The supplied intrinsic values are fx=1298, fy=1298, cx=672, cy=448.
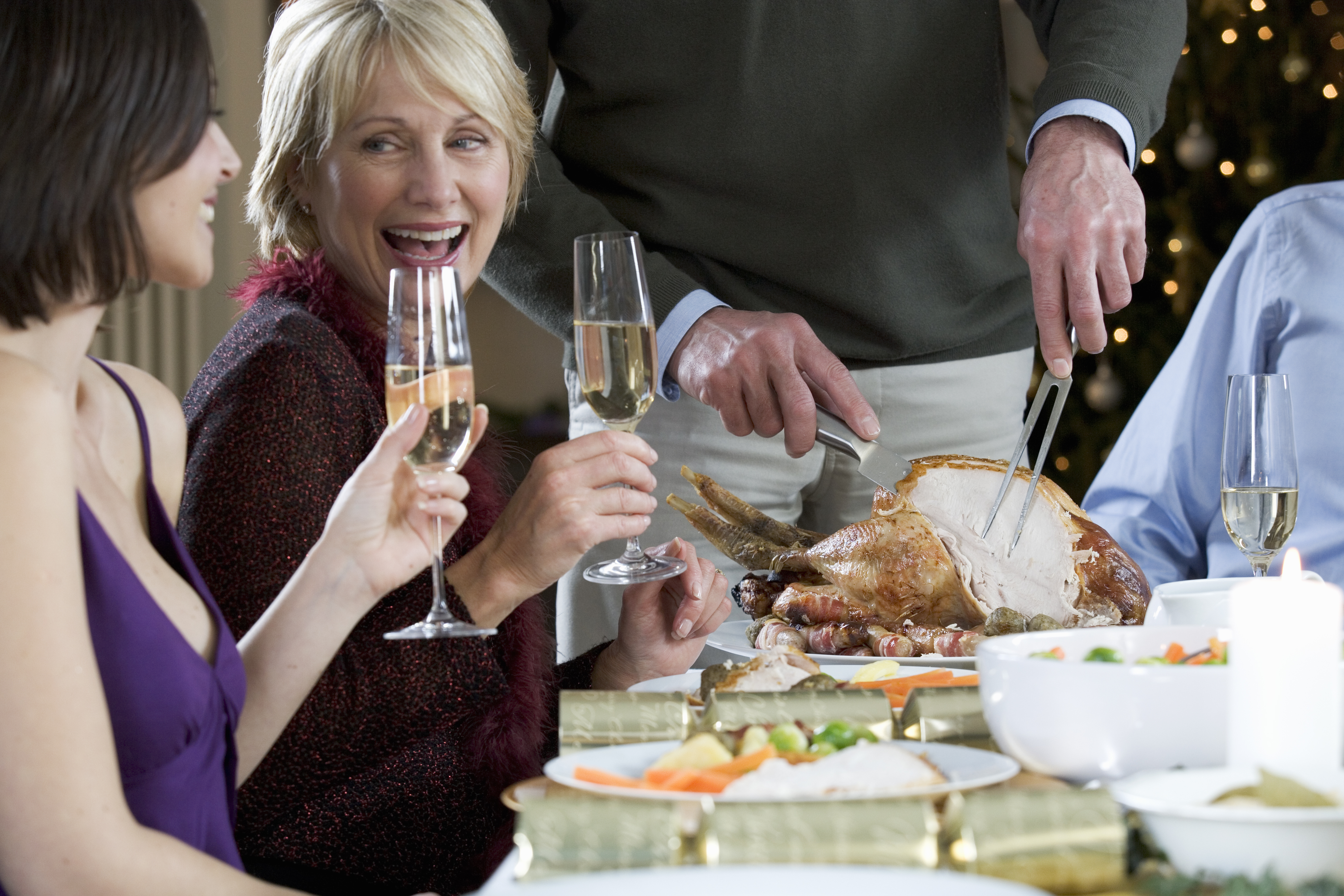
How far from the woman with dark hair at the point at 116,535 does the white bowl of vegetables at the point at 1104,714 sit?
521 millimetres

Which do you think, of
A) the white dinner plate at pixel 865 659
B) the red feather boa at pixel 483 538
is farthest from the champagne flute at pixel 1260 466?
the red feather boa at pixel 483 538

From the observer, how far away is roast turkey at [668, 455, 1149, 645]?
170 cm

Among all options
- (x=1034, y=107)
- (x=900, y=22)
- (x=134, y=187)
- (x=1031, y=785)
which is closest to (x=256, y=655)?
(x=134, y=187)

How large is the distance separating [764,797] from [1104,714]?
214 mm

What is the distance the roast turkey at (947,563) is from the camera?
5.59ft

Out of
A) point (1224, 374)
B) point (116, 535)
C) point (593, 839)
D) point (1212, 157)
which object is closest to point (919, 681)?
point (593, 839)

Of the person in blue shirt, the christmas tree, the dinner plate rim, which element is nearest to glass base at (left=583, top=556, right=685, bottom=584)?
the dinner plate rim

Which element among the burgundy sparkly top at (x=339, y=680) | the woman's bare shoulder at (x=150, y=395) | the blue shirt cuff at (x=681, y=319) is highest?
the blue shirt cuff at (x=681, y=319)

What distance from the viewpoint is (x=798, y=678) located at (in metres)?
1.09

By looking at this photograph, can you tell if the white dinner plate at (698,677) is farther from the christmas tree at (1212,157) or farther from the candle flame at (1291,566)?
the christmas tree at (1212,157)

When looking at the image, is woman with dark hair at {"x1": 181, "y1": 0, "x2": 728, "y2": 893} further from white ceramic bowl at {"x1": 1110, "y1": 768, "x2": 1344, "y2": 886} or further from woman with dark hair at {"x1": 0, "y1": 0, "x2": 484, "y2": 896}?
white ceramic bowl at {"x1": 1110, "y1": 768, "x2": 1344, "y2": 886}

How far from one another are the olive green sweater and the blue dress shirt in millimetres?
178

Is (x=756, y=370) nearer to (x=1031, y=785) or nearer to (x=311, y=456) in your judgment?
(x=311, y=456)

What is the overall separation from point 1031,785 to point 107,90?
85 centimetres
